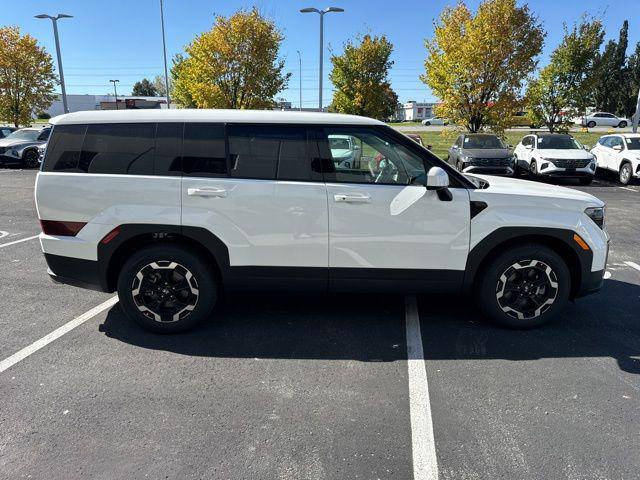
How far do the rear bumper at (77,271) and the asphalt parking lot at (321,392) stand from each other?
1.51 ft

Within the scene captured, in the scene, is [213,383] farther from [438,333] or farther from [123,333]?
→ [438,333]

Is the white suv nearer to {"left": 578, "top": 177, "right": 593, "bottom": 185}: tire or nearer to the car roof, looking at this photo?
the car roof

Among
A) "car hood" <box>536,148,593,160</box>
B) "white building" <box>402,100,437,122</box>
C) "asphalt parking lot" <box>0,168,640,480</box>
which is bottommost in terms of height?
"asphalt parking lot" <box>0,168,640,480</box>

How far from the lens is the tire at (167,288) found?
403cm

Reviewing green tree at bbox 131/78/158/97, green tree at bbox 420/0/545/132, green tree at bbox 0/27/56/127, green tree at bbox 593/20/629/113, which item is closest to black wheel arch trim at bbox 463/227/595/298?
green tree at bbox 420/0/545/132

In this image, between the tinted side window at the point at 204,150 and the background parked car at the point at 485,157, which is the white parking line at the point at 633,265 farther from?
the background parked car at the point at 485,157

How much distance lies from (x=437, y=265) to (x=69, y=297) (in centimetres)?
385

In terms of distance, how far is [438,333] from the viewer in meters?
4.20

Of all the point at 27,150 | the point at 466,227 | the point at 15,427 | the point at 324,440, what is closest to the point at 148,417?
the point at 15,427

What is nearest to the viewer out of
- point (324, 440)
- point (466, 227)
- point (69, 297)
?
point (324, 440)

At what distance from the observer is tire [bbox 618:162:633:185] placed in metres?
14.7

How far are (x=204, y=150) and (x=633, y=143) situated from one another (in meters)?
16.0

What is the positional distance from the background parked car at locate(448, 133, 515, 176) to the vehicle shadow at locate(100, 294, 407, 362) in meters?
11.3

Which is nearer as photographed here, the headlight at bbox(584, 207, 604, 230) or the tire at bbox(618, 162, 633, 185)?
the headlight at bbox(584, 207, 604, 230)
